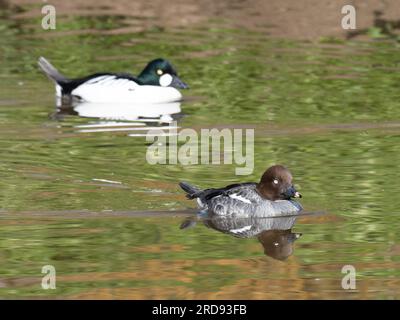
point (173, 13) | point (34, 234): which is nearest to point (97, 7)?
point (173, 13)

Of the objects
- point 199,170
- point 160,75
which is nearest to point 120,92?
point 160,75

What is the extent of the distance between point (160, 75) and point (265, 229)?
849 cm

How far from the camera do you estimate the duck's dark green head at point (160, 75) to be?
22016 millimetres

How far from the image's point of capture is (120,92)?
72.7ft

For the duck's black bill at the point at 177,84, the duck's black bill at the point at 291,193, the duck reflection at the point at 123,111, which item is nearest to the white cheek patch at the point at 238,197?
the duck's black bill at the point at 291,193

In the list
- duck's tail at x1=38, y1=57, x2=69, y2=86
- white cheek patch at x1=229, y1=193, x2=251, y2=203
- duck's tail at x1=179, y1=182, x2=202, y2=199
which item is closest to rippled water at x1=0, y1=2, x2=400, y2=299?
duck's tail at x1=179, y1=182, x2=202, y2=199

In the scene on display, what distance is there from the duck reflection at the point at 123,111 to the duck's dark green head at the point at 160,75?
0.32m

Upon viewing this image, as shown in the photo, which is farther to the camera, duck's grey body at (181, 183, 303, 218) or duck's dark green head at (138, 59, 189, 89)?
duck's dark green head at (138, 59, 189, 89)

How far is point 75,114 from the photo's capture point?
20844 mm

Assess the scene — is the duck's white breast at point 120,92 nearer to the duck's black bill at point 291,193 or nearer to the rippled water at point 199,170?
the rippled water at point 199,170

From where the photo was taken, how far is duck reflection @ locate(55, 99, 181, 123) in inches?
808

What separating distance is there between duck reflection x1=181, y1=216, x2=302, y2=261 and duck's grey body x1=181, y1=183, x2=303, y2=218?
0.06 metres

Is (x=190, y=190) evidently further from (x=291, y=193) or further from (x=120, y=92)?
(x=120, y=92)

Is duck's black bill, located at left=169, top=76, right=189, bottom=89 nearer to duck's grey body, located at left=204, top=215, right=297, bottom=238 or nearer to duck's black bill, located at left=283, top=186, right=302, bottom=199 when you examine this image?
duck's grey body, located at left=204, top=215, right=297, bottom=238
